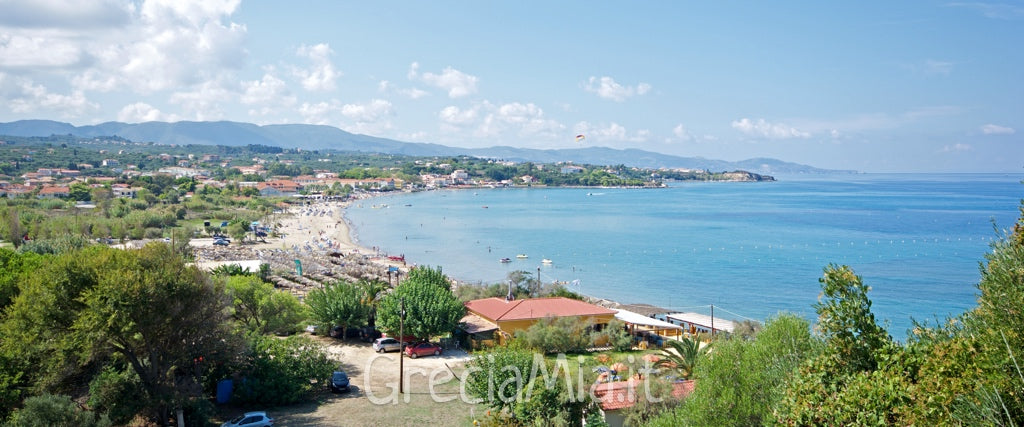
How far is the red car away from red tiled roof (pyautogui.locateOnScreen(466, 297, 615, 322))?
2614 millimetres

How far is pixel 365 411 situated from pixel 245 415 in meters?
2.44

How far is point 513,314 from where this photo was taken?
21.5 metres

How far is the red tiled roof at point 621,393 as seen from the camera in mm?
11711

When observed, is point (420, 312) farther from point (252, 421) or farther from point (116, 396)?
point (116, 396)

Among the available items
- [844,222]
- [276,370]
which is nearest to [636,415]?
[276,370]

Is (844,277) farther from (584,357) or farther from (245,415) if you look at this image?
(584,357)

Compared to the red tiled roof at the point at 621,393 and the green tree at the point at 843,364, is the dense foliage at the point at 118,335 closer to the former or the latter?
the red tiled roof at the point at 621,393

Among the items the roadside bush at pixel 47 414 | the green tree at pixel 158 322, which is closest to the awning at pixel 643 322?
the green tree at pixel 158 322

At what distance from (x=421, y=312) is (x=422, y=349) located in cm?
107

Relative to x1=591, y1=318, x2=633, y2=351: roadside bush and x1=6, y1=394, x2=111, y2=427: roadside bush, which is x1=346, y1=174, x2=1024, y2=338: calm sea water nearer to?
x1=591, y1=318, x2=633, y2=351: roadside bush

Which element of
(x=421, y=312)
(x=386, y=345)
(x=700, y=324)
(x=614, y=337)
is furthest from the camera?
(x=700, y=324)

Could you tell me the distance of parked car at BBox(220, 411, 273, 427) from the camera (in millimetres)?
12586

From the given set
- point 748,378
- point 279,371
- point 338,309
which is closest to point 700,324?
point 338,309

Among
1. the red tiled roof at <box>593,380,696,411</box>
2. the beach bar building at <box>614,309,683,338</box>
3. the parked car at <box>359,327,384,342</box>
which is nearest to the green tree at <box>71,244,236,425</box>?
the parked car at <box>359,327,384,342</box>
